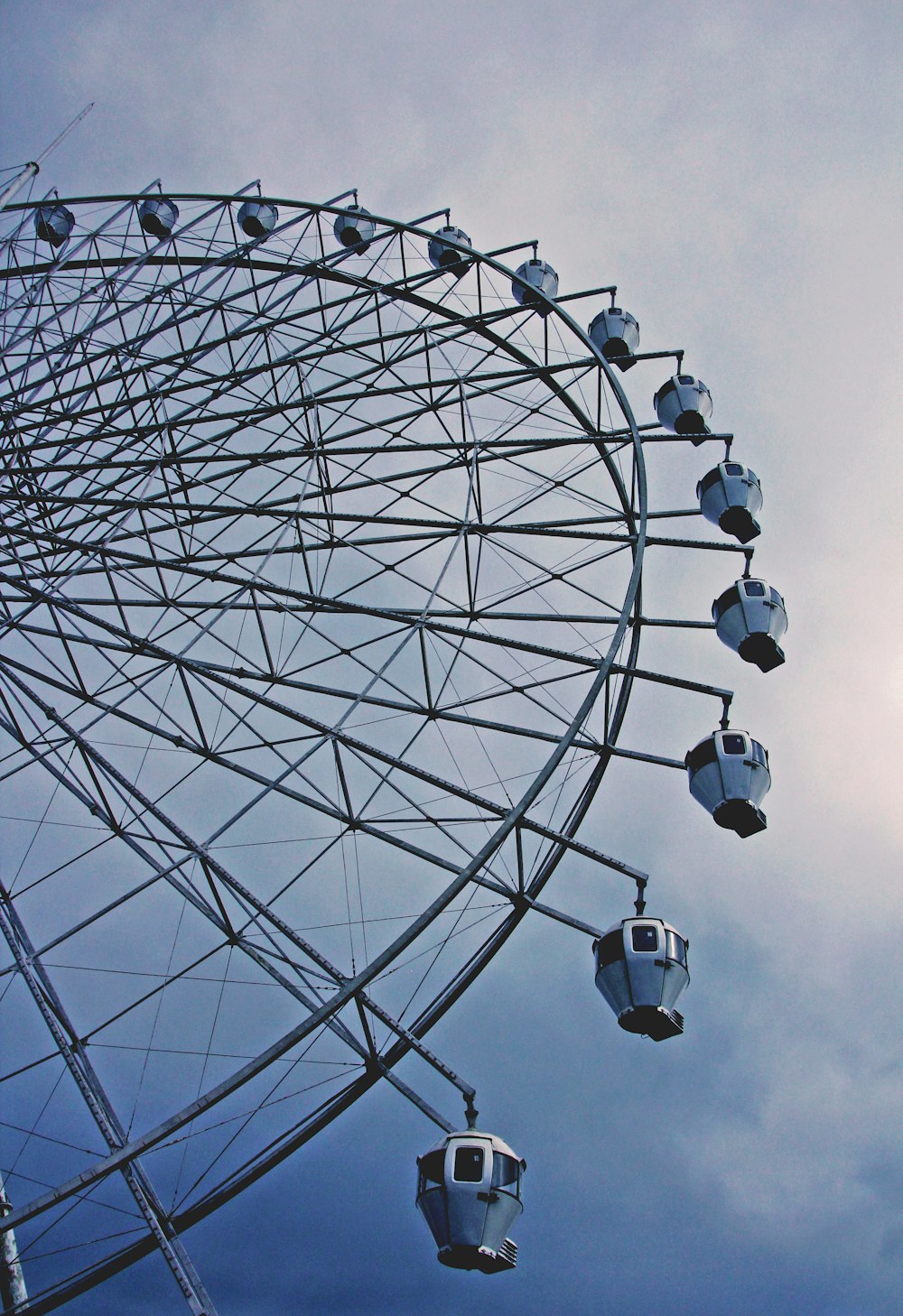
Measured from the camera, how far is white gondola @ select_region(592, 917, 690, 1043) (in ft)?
31.3

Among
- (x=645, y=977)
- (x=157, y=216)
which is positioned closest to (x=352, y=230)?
(x=157, y=216)

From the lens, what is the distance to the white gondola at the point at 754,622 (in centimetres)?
1327

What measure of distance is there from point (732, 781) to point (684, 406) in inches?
280

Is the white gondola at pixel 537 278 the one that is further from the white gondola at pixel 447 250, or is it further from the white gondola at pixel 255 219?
the white gondola at pixel 255 219

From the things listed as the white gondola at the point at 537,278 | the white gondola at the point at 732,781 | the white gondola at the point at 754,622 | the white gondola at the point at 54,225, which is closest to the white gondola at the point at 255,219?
the white gondola at the point at 54,225

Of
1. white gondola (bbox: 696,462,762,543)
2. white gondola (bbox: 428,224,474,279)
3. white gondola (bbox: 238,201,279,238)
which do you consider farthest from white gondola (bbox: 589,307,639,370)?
white gondola (bbox: 238,201,279,238)

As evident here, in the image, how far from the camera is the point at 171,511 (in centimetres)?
1423

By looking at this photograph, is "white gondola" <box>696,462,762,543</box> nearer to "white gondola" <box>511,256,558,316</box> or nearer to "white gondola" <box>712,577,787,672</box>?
"white gondola" <box>712,577,787,672</box>

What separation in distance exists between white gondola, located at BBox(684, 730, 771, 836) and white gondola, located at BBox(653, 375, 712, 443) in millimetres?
6197

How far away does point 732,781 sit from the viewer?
1141 cm

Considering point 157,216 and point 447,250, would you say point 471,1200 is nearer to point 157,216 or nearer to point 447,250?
point 447,250

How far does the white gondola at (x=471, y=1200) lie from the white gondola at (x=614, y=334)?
12.9 meters

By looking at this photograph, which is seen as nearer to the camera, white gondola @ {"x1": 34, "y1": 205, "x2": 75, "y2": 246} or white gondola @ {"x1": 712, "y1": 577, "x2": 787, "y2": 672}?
white gondola @ {"x1": 712, "y1": 577, "x2": 787, "y2": 672}

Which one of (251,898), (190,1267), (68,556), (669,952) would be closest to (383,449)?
(68,556)
